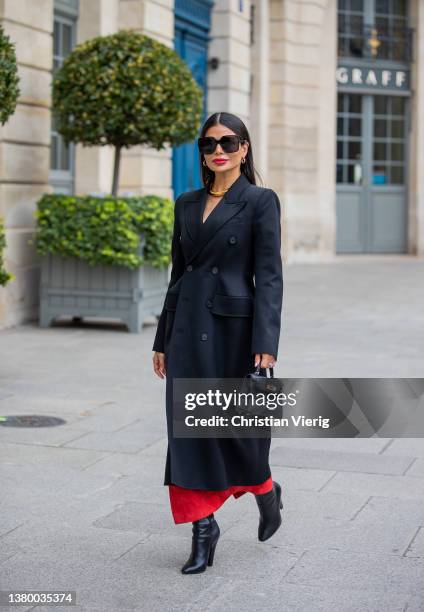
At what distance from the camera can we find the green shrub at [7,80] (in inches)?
352

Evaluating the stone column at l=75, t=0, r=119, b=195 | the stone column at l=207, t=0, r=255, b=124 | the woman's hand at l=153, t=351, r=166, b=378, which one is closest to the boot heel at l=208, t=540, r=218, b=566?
the woman's hand at l=153, t=351, r=166, b=378

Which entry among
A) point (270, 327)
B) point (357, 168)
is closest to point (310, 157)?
point (357, 168)

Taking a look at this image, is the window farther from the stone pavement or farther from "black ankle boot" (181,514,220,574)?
"black ankle boot" (181,514,220,574)

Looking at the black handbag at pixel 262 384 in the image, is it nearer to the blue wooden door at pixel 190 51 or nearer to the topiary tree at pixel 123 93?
the topiary tree at pixel 123 93

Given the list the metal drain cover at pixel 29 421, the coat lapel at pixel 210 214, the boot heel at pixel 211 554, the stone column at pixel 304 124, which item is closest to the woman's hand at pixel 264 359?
the coat lapel at pixel 210 214

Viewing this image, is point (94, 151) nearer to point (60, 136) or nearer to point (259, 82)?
point (60, 136)

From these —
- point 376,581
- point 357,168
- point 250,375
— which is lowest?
point 376,581

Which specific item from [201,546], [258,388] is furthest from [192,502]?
[258,388]

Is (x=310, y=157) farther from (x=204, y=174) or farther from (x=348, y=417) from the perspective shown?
(x=204, y=174)

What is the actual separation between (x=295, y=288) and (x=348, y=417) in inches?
356

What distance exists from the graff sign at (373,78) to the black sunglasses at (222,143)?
62.0 ft

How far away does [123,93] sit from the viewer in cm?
1069

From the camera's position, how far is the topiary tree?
35.2ft

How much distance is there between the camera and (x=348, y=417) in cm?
700
